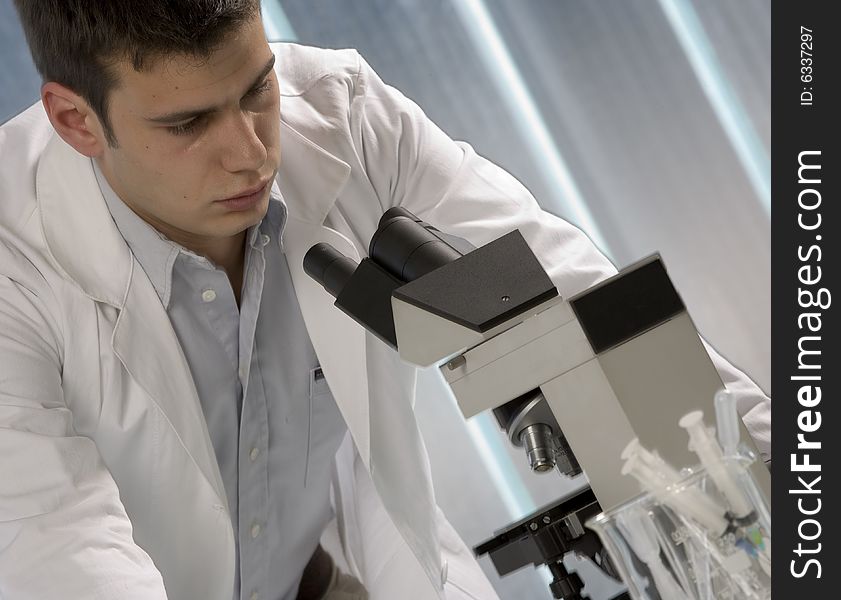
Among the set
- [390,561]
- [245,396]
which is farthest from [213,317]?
[390,561]

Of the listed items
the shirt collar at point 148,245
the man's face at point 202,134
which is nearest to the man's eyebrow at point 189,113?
the man's face at point 202,134

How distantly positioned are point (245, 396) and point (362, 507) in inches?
14.4

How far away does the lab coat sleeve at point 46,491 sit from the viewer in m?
1.26

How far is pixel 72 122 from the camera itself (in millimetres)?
1430

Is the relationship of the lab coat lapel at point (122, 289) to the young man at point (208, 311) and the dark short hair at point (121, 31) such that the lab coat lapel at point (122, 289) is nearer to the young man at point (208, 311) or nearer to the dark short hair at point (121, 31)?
the young man at point (208, 311)

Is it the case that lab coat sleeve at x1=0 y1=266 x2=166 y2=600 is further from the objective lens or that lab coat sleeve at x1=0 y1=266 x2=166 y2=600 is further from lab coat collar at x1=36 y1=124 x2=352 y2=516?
the objective lens

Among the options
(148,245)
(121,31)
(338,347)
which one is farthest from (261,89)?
(338,347)

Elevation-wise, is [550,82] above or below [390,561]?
above

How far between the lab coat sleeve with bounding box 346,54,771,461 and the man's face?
0.32 m

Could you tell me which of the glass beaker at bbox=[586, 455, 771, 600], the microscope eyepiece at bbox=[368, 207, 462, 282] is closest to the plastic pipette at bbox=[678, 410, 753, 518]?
the glass beaker at bbox=[586, 455, 771, 600]

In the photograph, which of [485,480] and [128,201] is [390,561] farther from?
[485,480]

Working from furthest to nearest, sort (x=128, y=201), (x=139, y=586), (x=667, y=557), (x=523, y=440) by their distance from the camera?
(x=128, y=201) → (x=139, y=586) → (x=523, y=440) → (x=667, y=557)

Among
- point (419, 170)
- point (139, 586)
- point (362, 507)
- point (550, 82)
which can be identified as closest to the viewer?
point (139, 586)
